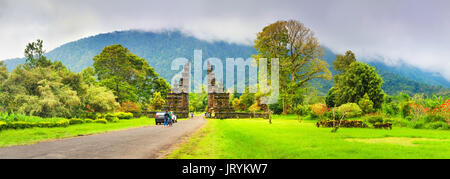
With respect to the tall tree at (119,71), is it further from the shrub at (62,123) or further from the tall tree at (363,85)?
the tall tree at (363,85)

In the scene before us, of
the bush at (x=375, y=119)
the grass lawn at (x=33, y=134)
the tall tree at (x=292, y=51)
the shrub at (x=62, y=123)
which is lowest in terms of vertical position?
the grass lawn at (x=33, y=134)

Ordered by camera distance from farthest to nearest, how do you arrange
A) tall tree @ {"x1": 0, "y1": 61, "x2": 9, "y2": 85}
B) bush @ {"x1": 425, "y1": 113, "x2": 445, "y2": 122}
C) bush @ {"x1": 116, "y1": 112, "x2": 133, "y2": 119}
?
1. bush @ {"x1": 116, "y1": 112, "x2": 133, "y2": 119}
2. tall tree @ {"x1": 0, "y1": 61, "x2": 9, "y2": 85}
3. bush @ {"x1": 425, "y1": 113, "x2": 445, "y2": 122}

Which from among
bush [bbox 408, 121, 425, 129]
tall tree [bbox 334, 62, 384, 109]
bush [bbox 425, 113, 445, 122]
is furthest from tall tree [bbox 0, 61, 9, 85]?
tall tree [bbox 334, 62, 384, 109]

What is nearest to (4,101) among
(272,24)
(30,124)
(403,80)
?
(30,124)

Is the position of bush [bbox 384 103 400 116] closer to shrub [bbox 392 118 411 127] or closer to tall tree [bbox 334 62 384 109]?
tall tree [bbox 334 62 384 109]

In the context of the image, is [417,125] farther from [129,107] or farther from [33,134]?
[129,107]

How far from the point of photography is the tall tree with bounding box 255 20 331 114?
4006 cm

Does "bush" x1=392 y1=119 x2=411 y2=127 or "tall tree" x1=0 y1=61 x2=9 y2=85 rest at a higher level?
"tall tree" x1=0 y1=61 x2=9 y2=85

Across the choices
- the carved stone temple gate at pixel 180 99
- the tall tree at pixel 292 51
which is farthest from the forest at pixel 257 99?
the carved stone temple gate at pixel 180 99

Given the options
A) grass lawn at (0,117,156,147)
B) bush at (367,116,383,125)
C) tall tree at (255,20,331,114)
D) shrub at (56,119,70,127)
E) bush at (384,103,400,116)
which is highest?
A: tall tree at (255,20,331,114)

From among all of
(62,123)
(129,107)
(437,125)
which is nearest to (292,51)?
(437,125)

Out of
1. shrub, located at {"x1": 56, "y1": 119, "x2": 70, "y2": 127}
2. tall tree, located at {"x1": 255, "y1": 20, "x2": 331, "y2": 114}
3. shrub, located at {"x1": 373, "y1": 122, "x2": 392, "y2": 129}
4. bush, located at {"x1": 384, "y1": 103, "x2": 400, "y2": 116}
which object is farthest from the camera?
tall tree, located at {"x1": 255, "y1": 20, "x2": 331, "y2": 114}

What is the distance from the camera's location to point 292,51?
4144 cm

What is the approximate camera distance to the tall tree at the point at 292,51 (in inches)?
1577
